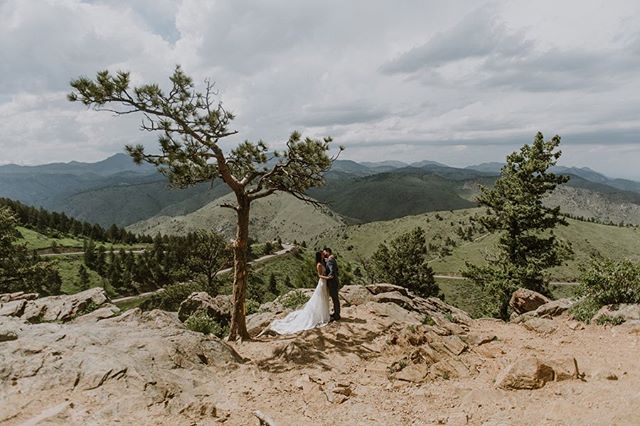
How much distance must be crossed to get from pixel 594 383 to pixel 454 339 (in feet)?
15.2

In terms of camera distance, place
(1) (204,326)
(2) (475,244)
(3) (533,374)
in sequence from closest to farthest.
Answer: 1. (3) (533,374)
2. (1) (204,326)
3. (2) (475,244)

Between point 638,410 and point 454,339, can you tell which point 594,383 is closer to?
point 638,410

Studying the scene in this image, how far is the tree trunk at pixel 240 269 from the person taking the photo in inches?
624

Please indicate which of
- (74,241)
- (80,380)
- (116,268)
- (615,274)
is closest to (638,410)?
(615,274)

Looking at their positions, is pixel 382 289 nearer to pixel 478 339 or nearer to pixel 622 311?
pixel 478 339

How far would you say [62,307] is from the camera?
23.8m

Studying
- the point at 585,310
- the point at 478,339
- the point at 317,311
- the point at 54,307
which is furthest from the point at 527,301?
the point at 54,307

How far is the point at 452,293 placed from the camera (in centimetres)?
9456

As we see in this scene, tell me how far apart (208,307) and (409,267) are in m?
40.0

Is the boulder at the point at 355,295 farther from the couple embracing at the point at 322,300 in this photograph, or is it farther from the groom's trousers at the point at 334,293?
the couple embracing at the point at 322,300

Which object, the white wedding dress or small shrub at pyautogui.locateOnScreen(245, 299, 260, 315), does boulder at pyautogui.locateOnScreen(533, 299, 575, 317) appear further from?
small shrub at pyautogui.locateOnScreen(245, 299, 260, 315)

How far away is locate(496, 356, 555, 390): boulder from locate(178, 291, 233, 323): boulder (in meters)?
15.6

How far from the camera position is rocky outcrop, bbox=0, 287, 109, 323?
21542 mm

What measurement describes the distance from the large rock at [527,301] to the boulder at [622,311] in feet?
19.7
